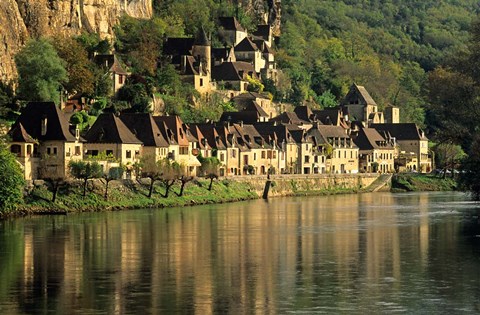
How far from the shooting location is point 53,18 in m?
136

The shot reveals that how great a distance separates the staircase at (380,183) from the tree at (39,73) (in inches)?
1380

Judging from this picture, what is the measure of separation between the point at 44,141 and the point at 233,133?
3544 centimetres

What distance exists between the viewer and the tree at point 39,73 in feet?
381

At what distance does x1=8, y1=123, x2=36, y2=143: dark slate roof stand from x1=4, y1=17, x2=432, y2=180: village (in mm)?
95

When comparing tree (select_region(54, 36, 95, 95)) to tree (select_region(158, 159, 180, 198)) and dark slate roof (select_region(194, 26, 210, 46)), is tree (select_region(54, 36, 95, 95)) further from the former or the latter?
dark slate roof (select_region(194, 26, 210, 46))

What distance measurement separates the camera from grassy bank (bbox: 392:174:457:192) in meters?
143

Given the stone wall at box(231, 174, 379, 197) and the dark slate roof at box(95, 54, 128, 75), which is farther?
the dark slate roof at box(95, 54, 128, 75)

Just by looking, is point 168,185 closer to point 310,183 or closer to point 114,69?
point 310,183

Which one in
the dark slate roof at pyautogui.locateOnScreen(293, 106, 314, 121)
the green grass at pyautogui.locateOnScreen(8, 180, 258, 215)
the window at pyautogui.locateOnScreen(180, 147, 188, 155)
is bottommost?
the green grass at pyautogui.locateOnScreen(8, 180, 258, 215)

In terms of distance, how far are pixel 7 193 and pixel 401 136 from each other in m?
93.1

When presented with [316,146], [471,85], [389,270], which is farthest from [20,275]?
[316,146]

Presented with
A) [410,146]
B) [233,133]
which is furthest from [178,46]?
[410,146]

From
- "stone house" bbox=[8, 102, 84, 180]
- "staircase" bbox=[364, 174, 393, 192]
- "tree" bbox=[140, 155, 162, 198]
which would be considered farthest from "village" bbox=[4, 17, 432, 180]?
"staircase" bbox=[364, 174, 393, 192]

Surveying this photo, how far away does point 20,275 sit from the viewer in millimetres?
55531
